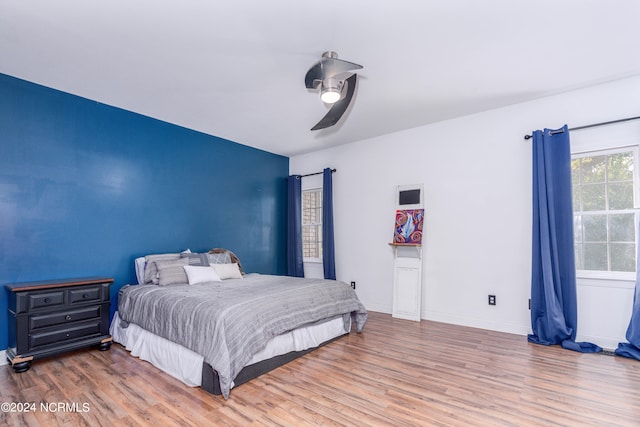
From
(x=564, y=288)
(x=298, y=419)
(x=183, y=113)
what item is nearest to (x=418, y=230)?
(x=564, y=288)

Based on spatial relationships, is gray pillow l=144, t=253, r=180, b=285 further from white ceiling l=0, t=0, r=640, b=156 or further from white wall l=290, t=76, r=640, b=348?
white wall l=290, t=76, r=640, b=348

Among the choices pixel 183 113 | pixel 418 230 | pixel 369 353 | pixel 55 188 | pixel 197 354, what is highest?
pixel 183 113

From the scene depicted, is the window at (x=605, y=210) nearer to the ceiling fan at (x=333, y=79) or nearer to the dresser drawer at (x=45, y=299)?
the ceiling fan at (x=333, y=79)

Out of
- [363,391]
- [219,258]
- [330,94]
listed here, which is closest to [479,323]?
[363,391]

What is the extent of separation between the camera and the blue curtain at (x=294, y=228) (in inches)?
230

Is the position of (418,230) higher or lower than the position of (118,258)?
higher

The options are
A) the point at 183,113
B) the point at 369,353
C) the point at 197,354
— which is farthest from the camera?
the point at 183,113

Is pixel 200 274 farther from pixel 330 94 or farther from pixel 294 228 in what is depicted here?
pixel 330 94

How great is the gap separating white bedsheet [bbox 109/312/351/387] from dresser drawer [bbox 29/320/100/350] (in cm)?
29

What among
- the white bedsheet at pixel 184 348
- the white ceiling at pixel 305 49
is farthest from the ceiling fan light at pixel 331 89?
the white bedsheet at pixel 184 348

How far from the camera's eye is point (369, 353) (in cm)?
322

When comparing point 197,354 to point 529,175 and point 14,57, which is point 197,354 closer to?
point 14,57

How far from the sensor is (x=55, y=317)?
3039mm

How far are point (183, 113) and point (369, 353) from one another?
11.8 feet
